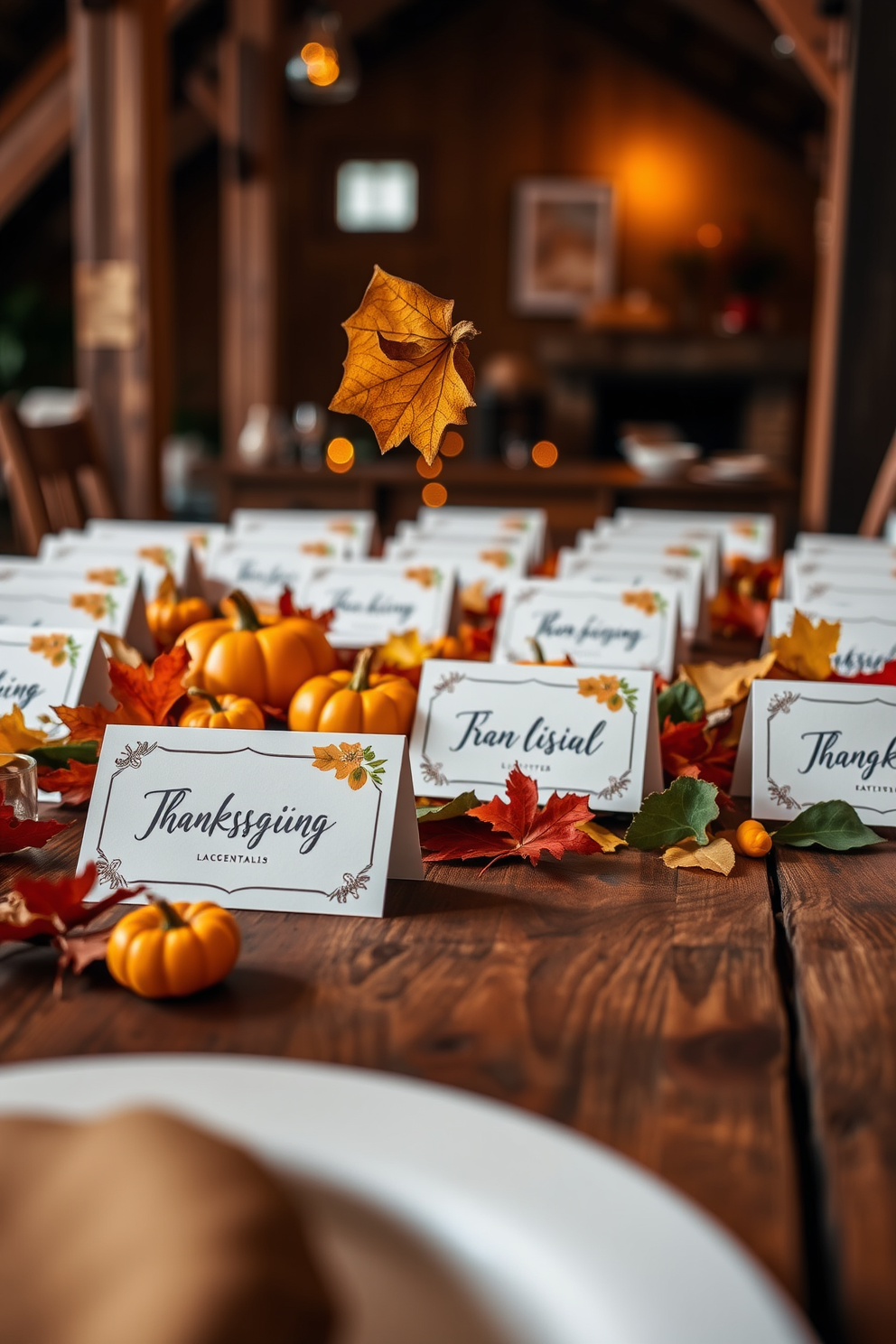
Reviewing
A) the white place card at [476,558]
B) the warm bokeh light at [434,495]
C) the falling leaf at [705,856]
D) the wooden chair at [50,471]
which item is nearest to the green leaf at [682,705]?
the falling leaf at [705,856]

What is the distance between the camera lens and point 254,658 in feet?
3.51

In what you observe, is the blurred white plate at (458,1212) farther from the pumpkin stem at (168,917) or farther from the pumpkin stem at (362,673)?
the pumpkin stem at (362,673)

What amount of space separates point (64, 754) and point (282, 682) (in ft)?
0.65

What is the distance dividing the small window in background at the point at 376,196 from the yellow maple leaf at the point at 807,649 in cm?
831

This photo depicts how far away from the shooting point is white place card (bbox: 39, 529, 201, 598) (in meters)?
1.54

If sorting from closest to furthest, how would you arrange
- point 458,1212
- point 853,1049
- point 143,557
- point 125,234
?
point 458,1212
point 853,1049
point 143,557
point 125,234

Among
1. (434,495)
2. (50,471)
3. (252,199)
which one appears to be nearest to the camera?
(50,471)

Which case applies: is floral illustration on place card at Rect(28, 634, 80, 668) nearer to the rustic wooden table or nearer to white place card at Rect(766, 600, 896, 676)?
the rustic wooden table

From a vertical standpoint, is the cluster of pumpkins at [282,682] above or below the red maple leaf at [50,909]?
above

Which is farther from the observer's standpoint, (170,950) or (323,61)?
(323,61)

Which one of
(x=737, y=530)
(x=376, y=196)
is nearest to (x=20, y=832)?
(x=737, y=530)

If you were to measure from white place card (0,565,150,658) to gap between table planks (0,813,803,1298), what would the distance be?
56cm

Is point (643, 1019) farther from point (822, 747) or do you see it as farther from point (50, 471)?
point (50, 471)

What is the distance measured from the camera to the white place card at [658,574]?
58.9 inches
